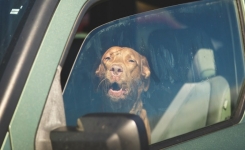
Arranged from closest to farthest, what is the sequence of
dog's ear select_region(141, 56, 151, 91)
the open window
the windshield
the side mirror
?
the side mirror, the windshield, the open window, dog's ear select_region(141, 56, 151, 91)

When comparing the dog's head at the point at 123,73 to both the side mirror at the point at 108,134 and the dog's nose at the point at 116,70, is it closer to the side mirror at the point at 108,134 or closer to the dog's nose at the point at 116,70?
the dog's nose at the point at 116,70

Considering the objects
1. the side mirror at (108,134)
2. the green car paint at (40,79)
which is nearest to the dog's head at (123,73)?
the green car paint at (40,79)

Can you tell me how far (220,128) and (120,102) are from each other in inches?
24.7

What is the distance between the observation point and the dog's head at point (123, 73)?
2662 mm

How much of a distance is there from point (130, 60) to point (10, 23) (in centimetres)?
54

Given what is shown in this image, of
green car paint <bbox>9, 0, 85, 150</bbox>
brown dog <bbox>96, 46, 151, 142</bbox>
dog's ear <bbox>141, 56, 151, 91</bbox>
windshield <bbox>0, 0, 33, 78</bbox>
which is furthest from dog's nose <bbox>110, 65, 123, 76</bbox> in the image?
windshield <bbox>0, 0, 33, 78</bbox>

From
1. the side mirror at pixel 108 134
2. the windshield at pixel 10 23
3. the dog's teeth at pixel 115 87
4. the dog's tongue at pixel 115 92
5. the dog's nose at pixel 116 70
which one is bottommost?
the side mirror at pixel 108 134

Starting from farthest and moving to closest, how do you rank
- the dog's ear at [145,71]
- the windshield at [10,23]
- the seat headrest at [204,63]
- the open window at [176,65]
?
the seat headrest at [204,63] → the dog's ear at [145,71] → the open window at [176,65] → the windshield at [10,23]

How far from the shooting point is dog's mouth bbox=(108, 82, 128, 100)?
8.71 ft

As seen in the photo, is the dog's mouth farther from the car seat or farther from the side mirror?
the side mirror

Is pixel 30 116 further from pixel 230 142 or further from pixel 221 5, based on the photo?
pixel 221 5

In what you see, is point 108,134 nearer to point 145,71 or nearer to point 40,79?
point 40,79

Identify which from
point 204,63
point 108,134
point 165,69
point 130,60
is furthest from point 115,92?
point 204,63

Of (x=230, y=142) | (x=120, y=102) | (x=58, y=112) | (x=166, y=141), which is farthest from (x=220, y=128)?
(x=58, y=112)
